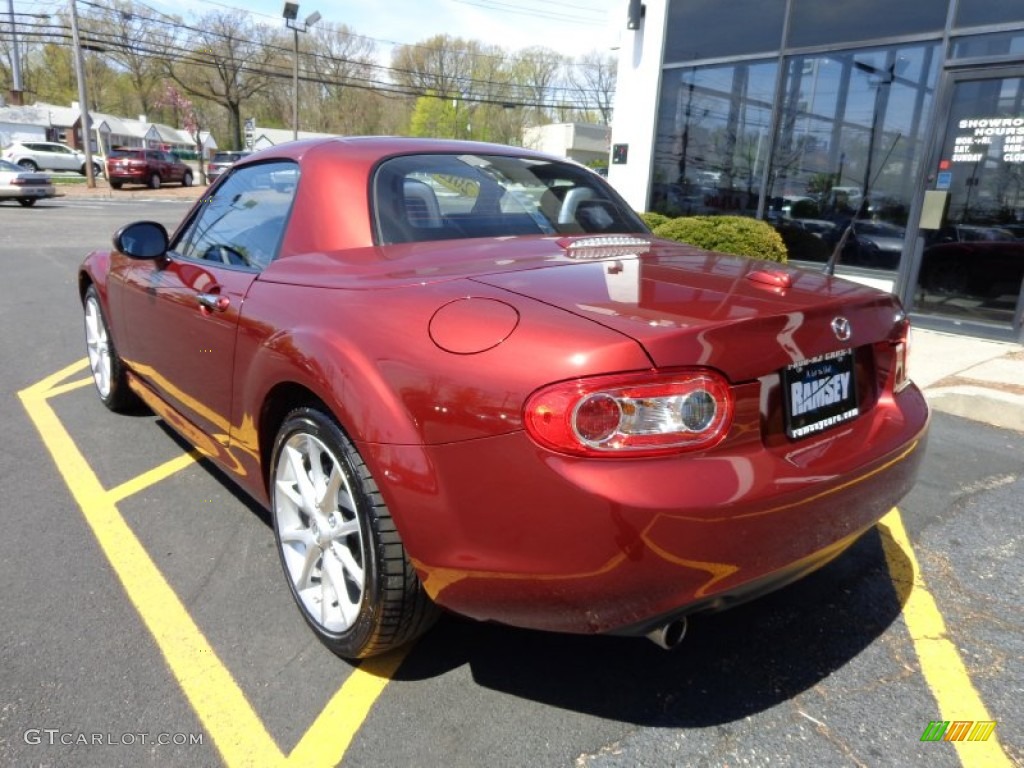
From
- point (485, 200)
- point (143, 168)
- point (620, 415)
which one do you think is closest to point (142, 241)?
point (485, 200)

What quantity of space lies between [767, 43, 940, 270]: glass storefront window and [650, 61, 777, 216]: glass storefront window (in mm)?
337

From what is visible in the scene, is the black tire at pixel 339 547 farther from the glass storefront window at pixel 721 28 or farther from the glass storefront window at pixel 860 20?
the glass storefront window at pixel 721 28

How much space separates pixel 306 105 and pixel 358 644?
7342 cm

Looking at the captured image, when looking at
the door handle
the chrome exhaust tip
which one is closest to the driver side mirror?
the door handle

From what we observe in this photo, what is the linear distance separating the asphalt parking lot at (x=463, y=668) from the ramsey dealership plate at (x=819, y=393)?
2.70ft

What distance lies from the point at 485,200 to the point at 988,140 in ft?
21.2

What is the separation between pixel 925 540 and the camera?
10.3 ft

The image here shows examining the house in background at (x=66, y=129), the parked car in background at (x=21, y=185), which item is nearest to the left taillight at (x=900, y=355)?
the parked car in background at (x=21, y=185)

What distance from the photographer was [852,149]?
804 centimetres

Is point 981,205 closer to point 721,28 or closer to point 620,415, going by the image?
point 721,28

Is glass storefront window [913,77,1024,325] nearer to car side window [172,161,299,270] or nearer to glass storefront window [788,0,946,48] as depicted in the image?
glass storefront window [788,0,946,48]

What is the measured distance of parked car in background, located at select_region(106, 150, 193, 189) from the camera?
3388cm

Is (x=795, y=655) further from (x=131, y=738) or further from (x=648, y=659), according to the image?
(x=131, y=738)

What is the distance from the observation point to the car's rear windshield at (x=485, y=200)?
2537 mm
